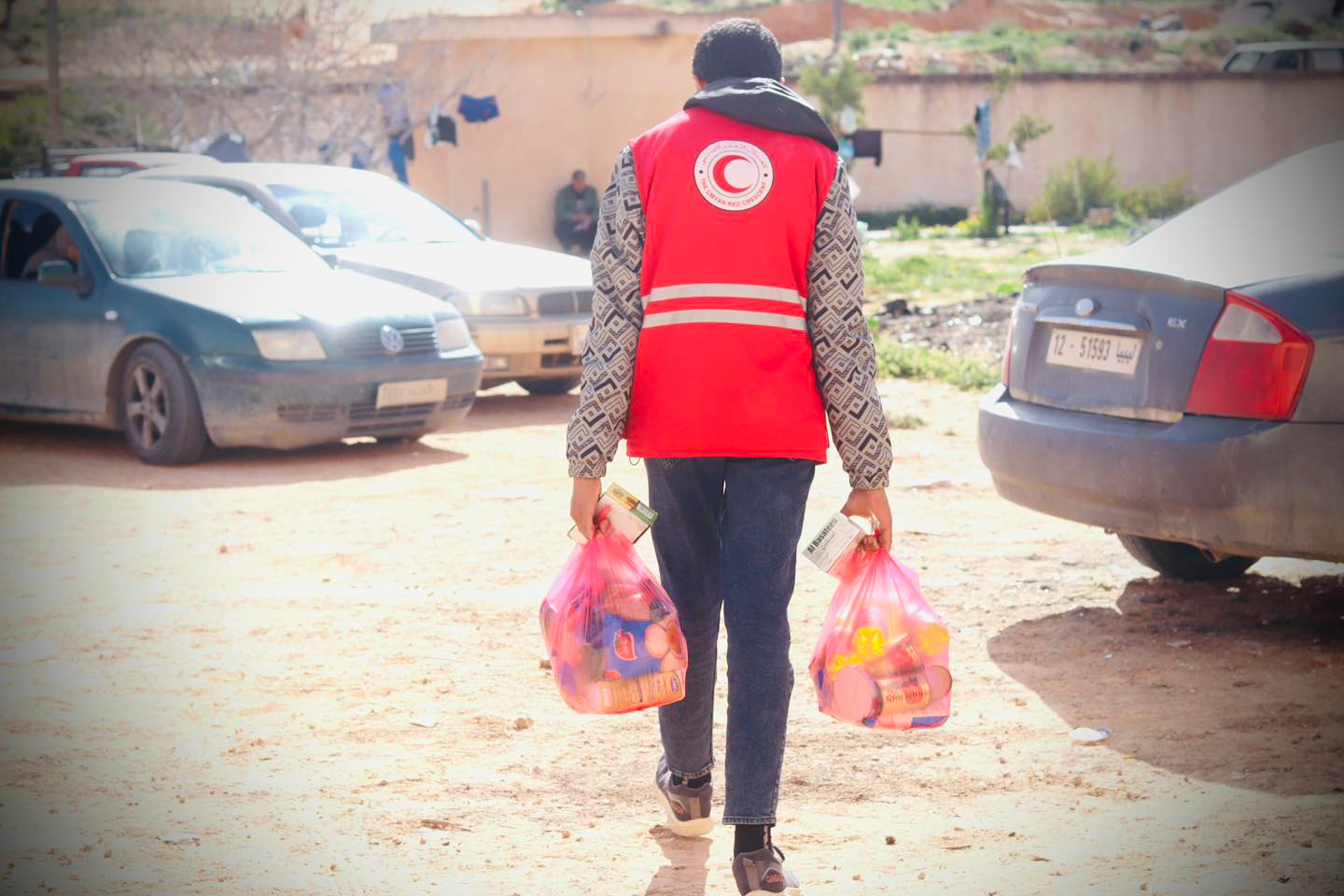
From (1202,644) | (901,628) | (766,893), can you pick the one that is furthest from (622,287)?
(1202,644)

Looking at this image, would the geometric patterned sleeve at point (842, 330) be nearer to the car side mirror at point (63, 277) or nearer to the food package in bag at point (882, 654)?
the food package in bag at point (882, 654)

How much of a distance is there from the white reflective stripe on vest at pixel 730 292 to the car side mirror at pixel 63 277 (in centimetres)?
691

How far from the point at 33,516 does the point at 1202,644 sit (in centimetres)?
543

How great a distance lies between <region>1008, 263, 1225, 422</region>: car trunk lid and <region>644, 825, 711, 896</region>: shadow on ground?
2.12 meters

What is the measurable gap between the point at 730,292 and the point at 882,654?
2.87 feet

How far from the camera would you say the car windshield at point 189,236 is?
9.70 m

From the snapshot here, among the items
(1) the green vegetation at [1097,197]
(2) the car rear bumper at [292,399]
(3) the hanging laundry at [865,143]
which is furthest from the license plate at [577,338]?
(3) the hanging laundry at [865,143]

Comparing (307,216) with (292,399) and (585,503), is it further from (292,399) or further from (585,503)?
(585,503)

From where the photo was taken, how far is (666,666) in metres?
3.46

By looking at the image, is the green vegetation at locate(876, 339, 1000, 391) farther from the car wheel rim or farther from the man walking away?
the man walking away

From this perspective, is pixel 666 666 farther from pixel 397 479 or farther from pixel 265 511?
pixel 397 479

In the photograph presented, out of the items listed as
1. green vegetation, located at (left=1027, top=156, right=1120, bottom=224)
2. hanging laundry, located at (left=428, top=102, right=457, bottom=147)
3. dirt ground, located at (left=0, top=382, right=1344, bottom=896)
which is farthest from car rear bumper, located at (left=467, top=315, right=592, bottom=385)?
green vegetation, located at (left=1027, top=156, right=1120, bottom=224)

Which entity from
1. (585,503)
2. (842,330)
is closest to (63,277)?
(585,503)

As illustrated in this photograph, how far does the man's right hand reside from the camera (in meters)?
3.48
